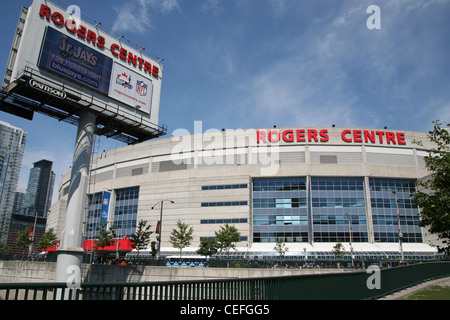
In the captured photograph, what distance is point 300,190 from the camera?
67.6 metres

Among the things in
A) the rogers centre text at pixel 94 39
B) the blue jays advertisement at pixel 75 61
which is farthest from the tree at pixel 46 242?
the blue jays advertisement at pixel 75 61

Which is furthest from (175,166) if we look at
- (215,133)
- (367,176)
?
(367,176)

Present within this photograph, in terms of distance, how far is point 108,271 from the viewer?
131ft

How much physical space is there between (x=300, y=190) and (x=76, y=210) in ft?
153

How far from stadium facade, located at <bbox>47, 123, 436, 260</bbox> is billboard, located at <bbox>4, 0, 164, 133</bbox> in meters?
30.2

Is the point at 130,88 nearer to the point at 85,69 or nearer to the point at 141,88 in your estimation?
the point at 141,88

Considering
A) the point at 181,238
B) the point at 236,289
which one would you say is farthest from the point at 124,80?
the point at 236,289

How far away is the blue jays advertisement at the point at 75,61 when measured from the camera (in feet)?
104

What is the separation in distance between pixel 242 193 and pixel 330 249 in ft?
64.3

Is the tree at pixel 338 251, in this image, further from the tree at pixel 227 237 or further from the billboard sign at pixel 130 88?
the billboard sign at pixel 130 88

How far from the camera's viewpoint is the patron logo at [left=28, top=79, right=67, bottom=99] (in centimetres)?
3006

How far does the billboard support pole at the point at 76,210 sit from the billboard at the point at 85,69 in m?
2.70
